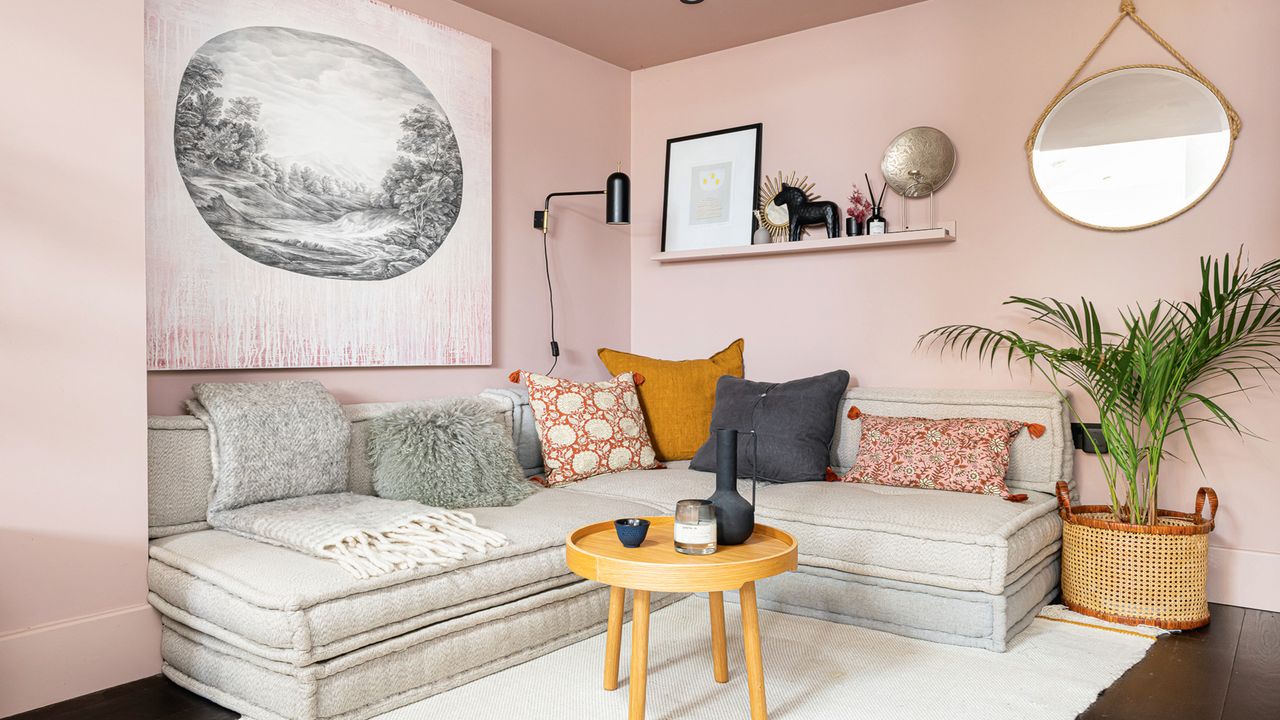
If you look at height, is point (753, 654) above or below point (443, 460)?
below

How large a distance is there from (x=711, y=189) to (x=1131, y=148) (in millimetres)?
1837

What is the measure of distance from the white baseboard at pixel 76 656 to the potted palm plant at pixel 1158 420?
2.85 m

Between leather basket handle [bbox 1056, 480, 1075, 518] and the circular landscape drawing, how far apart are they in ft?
8.27

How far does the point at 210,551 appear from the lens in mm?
2279

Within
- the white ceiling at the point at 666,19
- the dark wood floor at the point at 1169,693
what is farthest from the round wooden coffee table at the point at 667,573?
the white ceiling at the point at 666,19

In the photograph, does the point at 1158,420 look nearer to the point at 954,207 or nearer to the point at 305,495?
the point at 954,207

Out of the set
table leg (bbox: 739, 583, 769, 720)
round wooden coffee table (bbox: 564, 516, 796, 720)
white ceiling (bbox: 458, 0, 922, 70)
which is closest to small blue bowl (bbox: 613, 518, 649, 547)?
round wooden coffee table (bbox: 564, 516, 796, 720)

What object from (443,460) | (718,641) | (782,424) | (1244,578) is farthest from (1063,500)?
(443,460)

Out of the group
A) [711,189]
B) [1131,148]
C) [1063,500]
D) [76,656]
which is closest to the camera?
[76,656]

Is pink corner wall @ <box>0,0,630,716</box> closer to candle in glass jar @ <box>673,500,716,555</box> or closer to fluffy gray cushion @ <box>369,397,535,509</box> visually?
fluffy gray cushion @ <box>369,397,535,509</box>

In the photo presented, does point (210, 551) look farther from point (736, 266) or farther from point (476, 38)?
point (736, 266)

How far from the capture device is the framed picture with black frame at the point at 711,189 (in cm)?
418

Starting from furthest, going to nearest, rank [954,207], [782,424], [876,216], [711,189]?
[711,189], [876,216], [954,207], [782,424]

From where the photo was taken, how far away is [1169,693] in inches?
89.3
